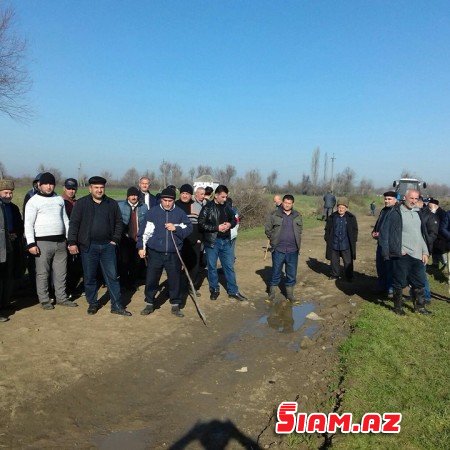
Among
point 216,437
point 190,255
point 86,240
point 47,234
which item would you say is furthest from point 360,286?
point 47,234

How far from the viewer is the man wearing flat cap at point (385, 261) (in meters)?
7.48

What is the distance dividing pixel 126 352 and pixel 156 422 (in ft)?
5.08

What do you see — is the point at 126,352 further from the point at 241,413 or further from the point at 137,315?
the point at 241,413

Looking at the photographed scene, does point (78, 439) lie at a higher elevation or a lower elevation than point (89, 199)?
lower

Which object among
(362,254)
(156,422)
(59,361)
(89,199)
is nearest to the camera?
(156,422)

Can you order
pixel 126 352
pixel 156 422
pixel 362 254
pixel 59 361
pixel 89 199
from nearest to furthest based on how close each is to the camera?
1. pixel 156 422
2. pixel 59 361
3. pixel 126 352
4. pixel 89 199
5. pixel 362 254

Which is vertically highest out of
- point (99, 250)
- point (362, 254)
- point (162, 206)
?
point (162, 206)

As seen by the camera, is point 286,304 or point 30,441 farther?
point 286,304

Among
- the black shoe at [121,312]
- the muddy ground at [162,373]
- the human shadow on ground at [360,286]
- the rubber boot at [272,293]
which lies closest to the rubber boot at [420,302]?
the human shadow on ground at [360,286]

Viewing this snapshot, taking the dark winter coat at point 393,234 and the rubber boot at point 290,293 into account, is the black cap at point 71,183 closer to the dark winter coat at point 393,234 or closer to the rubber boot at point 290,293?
the rubber boot at point 290,293

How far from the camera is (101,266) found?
623 centimetres

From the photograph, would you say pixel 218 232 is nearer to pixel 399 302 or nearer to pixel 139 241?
pixel 139 241

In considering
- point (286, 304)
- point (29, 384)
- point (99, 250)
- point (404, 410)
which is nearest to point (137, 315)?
point (99, 250)

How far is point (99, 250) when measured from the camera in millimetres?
6121
